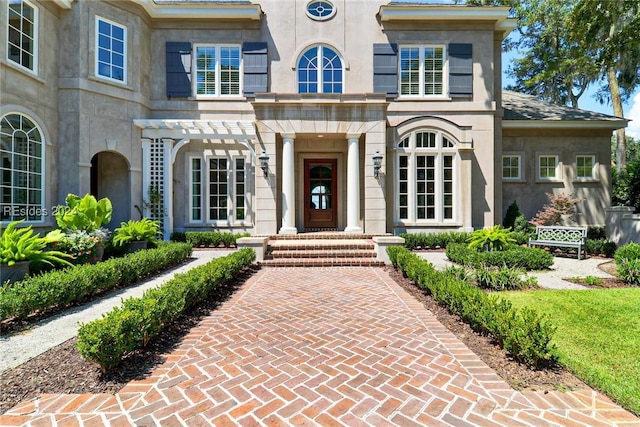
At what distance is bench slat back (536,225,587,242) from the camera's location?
33.2 feet

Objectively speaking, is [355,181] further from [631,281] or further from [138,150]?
[138,150]

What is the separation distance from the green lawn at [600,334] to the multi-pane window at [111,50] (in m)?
13.7

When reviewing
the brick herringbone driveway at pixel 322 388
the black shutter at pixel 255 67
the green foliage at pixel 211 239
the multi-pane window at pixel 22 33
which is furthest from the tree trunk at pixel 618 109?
the multi-pane window at pixel 22 33

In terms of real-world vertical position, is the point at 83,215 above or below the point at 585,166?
below

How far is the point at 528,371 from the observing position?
3.16m

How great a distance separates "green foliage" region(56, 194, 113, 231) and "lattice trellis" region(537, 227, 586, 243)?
1389cm

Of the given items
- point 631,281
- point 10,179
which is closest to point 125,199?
point 10,179

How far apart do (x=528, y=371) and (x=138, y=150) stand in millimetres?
→ 12792

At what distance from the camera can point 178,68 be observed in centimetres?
1223

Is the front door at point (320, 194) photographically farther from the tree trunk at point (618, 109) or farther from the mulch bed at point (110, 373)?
the tree trunk at point (618, 109)

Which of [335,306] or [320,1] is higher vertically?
[320,1]

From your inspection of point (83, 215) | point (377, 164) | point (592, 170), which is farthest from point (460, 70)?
point (83, 215)

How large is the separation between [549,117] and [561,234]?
242 inches

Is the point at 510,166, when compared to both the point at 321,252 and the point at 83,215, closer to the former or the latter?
the point at 321,252
